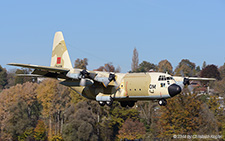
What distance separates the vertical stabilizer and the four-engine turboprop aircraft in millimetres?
4375

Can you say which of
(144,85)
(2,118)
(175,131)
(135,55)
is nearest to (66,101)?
(2,118)

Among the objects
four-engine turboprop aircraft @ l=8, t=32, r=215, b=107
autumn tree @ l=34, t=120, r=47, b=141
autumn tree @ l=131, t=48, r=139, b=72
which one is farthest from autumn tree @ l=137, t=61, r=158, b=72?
four-engine turboprop aircraft @ l=8, t=32, r=215, b=107

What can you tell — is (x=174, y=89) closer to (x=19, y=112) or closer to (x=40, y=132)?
(x=40, y=132)

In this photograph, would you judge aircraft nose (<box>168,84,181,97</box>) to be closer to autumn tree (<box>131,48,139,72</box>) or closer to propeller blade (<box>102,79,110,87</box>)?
propeller blade (<box>102,79,110,87</box>)

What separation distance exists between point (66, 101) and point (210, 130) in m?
34.6

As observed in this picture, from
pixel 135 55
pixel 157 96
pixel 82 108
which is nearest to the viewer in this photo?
pixel 157 96

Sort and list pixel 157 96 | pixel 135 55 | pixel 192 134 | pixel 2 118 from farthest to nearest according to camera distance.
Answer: pixel 135 55, pixel 2 118, pixel 192 134, pixel 157 96

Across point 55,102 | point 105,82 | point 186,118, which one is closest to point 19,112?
point 55,102

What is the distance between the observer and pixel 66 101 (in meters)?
79.8

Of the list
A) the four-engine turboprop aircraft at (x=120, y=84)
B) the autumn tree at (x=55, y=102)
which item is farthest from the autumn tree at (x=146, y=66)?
the four-engine turboprop aircraft at (x=120, y=84)

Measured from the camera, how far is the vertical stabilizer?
37.9 metres

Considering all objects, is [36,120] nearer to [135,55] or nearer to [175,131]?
[175,131]

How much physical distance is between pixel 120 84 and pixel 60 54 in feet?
35.1

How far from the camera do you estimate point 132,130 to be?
69.9 metres
